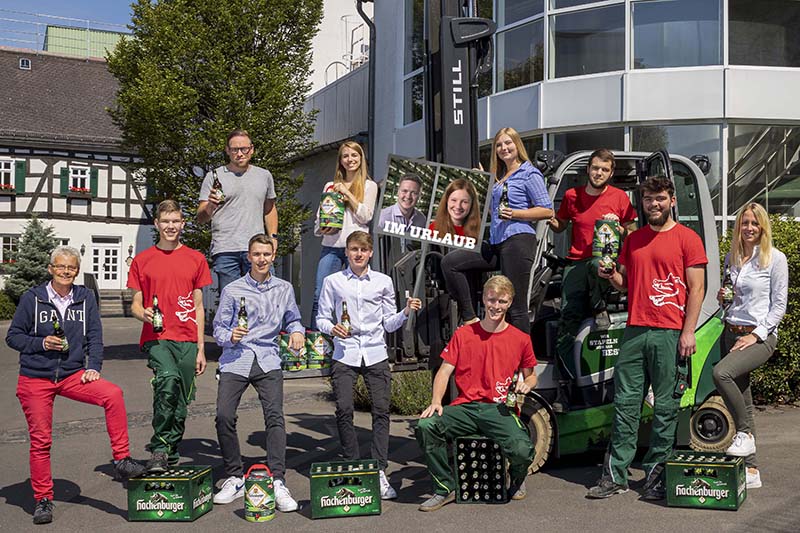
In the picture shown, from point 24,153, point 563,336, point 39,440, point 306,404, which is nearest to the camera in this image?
point 39,440

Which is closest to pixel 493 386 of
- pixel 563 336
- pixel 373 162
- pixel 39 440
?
pixel 563 336

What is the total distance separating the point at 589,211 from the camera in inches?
285

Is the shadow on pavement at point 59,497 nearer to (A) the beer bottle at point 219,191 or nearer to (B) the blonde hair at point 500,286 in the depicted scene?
(A) the beer bottle at point 219,191

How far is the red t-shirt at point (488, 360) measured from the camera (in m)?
6.46

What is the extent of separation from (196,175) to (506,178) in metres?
13.6

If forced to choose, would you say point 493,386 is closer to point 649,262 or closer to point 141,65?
point 649,262

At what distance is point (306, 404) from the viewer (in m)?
11.9

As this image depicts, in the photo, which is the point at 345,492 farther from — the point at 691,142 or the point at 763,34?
the point at 763,34

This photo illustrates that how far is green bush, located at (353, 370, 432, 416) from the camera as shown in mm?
10547

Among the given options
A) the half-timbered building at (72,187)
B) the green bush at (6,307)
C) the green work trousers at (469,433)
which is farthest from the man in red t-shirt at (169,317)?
the half-timbered building at (72,187)

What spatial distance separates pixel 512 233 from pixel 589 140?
8.07m

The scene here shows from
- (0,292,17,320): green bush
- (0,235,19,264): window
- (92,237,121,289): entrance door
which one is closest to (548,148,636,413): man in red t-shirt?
(0,292,17,320): green bush

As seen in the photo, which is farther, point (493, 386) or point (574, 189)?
point (574, 189)

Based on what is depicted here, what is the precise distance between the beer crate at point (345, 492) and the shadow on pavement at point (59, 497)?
4.49 ft
